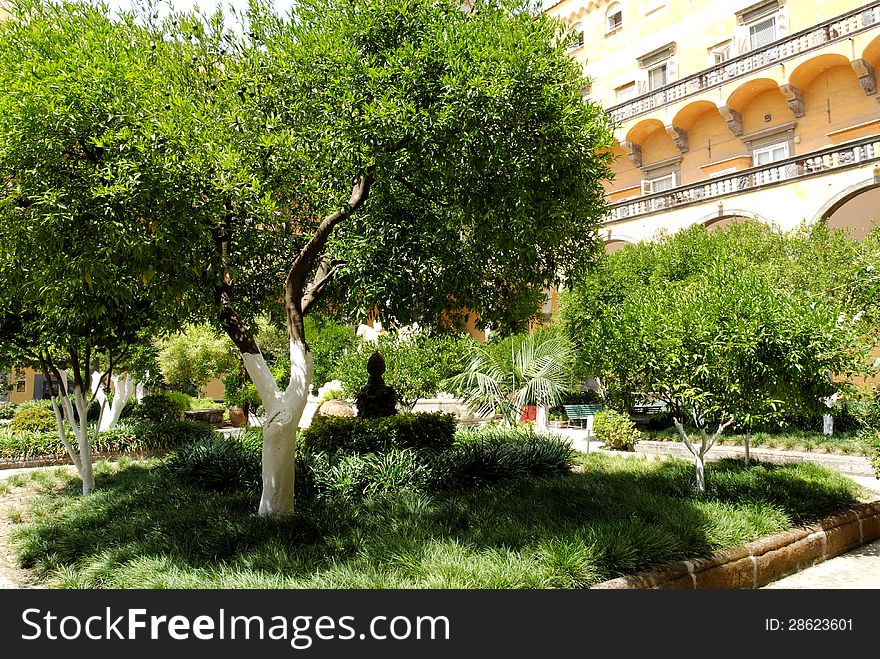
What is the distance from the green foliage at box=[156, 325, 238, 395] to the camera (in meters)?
22.1

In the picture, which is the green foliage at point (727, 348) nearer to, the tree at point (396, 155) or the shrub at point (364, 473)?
the tree at point (396, 155)

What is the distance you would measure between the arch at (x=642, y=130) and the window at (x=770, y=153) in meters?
4.12

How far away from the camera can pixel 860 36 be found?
1950cm

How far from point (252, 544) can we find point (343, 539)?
887 millimetres

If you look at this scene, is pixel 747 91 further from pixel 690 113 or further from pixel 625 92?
pixel 625 92

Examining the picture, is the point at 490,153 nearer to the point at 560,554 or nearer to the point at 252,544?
the point at 560,554

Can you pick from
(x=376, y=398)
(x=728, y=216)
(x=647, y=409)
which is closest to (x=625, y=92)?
(x=728, y=216)

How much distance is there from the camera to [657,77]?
2712 centimetres

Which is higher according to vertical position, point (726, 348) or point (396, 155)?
point (396, 155)

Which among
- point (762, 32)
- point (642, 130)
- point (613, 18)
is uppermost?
point (613, 18)

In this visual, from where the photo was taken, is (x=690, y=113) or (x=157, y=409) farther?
(x=690, y=113)

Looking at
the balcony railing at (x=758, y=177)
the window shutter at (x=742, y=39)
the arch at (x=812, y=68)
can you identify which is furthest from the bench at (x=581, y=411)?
the window shutter at (x=742, y=39)

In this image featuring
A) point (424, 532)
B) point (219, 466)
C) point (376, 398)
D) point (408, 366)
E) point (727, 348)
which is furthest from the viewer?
point (408, 366)

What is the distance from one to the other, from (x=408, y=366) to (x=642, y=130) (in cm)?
1692
